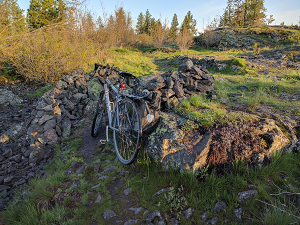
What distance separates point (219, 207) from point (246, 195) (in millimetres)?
433

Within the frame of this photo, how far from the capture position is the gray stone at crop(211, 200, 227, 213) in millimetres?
2188

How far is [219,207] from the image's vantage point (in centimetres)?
221

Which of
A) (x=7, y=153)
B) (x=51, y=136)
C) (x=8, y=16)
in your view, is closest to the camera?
(x=7, y=153)

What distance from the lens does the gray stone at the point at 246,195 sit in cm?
225

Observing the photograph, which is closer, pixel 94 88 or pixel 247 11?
pixel 94 88

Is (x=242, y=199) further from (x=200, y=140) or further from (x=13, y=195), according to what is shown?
(x=13, y=195)

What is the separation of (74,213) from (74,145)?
206cm

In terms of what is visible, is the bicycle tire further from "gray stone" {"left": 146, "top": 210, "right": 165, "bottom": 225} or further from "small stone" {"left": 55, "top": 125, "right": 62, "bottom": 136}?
"gray stone" {"left": 146, "top": 210, "right": 165, "bottom": 225}

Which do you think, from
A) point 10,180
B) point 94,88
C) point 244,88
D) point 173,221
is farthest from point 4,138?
point 244,88

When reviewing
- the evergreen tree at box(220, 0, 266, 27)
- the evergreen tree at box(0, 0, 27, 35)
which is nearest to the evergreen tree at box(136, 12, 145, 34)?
the evergreen tree at box(220, 0, 266, 27)

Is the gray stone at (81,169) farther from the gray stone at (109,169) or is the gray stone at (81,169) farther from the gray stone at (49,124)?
the gray stone at (49,124)

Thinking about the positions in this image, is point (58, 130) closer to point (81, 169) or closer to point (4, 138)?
point (4, 138)

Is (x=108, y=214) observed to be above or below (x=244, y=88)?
below

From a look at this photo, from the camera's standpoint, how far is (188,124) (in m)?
3.09
